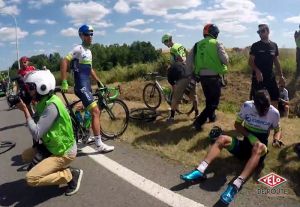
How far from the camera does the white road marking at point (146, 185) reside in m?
4.61

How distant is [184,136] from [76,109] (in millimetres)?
2054

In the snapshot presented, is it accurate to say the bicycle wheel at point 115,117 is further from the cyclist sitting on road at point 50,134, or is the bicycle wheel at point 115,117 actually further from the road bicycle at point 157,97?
the cyclist sitting on road at point 50,134

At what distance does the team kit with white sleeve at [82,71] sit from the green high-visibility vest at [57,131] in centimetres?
190

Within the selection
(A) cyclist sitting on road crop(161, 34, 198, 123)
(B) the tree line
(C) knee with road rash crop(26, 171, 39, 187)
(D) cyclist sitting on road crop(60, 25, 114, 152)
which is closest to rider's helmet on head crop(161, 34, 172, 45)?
(A) cyclist sitting on road crop(161, 34, 198, 123)

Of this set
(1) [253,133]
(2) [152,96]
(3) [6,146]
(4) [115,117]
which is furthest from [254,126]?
(2) [152,96]

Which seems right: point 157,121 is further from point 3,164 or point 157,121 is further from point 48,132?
point 48,132

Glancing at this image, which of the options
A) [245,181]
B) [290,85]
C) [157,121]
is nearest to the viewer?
[245,181]

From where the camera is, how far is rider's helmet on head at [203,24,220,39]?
7.48m

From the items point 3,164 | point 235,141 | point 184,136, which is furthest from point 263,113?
point 3,164

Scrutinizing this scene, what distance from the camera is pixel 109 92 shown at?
26.5 feet

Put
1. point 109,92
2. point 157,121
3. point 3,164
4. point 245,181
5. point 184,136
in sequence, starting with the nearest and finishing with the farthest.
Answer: point 245,181
point 3,164
point 184,136
point 109,92
point 157,121

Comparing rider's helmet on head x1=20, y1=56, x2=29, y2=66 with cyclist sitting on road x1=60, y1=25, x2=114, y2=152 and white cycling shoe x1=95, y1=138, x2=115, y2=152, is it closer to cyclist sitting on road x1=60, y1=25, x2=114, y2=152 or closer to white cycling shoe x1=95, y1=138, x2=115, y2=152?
cyclist sitting on road x1=60, y1=25, x2=114, y2=152

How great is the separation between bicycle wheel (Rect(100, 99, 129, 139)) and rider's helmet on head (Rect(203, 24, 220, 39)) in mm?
2174

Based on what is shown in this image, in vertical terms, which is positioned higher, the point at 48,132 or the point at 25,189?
the point at 48,132
